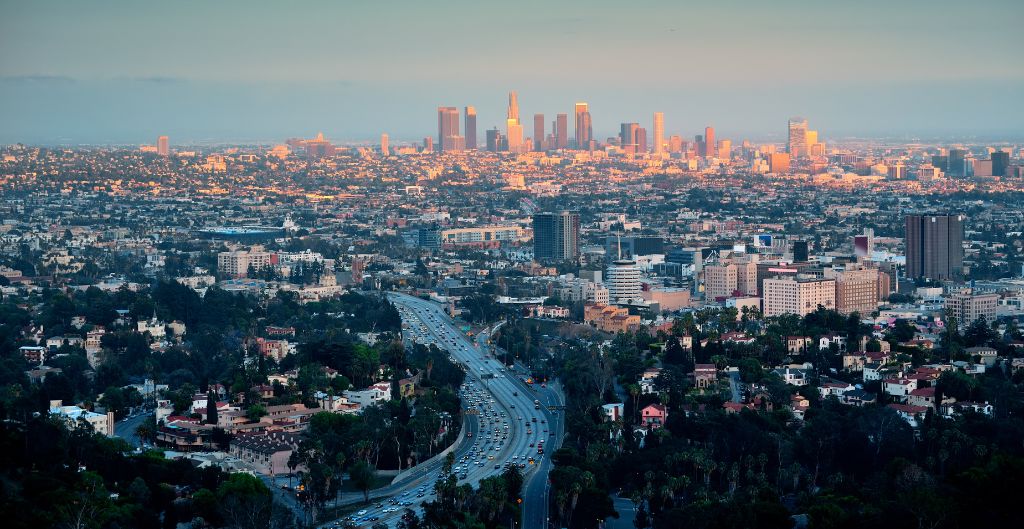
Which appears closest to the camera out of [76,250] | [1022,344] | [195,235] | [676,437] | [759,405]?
[676,437]

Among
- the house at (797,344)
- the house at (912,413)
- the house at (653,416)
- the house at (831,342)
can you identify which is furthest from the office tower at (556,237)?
the house at (912,413)

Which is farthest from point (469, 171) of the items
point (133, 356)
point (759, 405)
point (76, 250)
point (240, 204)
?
point (759, 405)

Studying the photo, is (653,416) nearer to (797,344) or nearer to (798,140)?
(797,344)

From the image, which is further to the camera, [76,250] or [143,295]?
[76,250]

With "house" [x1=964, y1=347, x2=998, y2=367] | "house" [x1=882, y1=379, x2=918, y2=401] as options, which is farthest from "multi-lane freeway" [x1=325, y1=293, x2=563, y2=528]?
"house" [x1=964, y1=347, x2=998, y2=367]

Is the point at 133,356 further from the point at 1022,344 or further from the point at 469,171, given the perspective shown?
the point at 469,171
